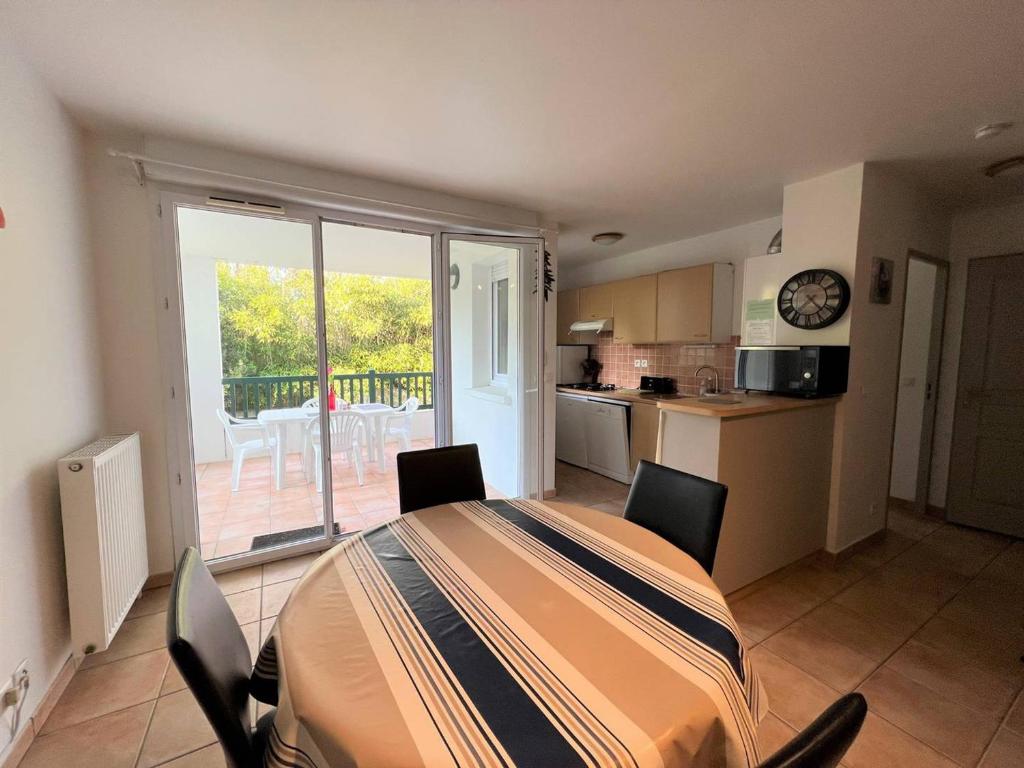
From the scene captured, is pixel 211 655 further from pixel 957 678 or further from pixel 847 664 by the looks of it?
pixel 957 678

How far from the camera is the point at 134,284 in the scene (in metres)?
2.19

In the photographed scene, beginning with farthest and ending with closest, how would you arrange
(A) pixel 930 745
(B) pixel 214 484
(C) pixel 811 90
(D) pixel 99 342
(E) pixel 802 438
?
1. (B) pixel 214 484
2. (E) pixel 802 438
3. (D) pixel 99 342
4. (C) pixel 811 90
5. (A) pixel 930 745

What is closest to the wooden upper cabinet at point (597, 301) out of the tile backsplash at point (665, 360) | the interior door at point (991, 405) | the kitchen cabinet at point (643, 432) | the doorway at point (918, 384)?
the tile backsplash at point (665, 360)

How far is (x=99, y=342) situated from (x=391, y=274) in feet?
8.36

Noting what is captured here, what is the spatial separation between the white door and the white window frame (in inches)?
38.0

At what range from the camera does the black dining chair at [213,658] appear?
0.75m

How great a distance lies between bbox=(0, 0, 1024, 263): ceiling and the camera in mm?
1342

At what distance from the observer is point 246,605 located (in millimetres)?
2189

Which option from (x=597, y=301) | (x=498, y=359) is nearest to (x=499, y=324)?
(x=498, y=359)

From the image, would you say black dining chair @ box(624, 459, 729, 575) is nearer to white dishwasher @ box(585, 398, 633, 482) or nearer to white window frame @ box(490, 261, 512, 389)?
white window frame @ box(490, 261, 512, 389)

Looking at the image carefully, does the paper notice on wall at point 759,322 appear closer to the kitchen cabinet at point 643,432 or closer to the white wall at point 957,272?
the kitchen cabinet at point 643,432

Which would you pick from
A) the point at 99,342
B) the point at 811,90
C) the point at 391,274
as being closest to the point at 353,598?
the point at 99,342

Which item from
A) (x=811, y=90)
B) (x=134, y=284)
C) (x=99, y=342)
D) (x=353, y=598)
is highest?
(x=811, y=90)

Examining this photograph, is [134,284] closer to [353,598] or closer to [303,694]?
[353,598]
